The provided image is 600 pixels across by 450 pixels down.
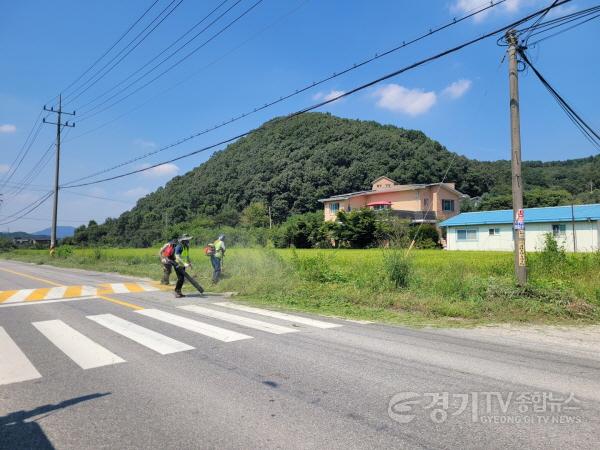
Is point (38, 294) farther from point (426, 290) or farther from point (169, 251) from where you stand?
point (426, 290)

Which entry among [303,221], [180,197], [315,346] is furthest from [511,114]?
[180,197]

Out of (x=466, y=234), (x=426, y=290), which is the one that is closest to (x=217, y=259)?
(x=426, y=290)

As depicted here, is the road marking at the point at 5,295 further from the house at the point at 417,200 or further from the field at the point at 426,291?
the house at the point at 417,200

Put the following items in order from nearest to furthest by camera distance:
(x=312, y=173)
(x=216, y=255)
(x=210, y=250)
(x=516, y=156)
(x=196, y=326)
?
(x=196, y=326) < (x=516, y=156) < (x=210, y=250) < (x=216, y=255) < (x=312, y=173)

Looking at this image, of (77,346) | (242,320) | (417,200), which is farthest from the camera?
(417,200)

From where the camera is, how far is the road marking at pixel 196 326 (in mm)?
6879

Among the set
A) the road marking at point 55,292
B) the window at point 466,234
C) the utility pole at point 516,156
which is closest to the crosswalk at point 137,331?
the road marking at point 55,292

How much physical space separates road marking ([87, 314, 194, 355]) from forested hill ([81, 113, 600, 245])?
6303 cm

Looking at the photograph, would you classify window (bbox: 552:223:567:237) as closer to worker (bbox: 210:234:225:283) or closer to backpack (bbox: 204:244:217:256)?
worker (bbox: 210:234:225:283)

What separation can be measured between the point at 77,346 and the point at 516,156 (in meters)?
10.5

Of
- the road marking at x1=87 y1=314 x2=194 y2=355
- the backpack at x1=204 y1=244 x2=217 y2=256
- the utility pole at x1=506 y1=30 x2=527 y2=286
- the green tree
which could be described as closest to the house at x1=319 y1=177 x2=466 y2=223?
the green tree

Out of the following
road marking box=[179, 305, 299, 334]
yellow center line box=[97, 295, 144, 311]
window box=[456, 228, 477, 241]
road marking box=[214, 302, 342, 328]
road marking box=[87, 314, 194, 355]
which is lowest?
road marking box=[214, 302, 342, 328]

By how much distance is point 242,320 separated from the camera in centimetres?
841

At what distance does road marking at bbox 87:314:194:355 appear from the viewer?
241 inches
